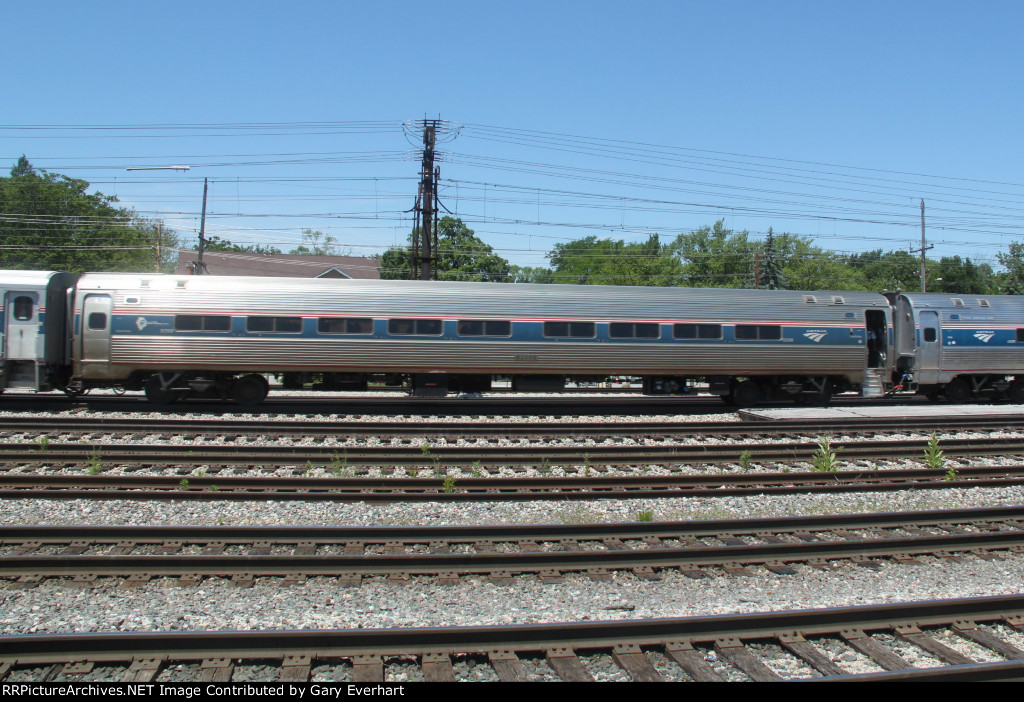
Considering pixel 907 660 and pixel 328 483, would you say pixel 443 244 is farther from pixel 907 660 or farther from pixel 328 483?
pixel 907 660

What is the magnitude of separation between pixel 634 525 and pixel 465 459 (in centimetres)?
428

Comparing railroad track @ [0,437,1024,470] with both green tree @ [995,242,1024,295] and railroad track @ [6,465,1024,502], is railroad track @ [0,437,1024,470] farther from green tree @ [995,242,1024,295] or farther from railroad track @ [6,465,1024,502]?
green tree @ [995,242,1024,295]

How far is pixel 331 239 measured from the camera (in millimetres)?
96625

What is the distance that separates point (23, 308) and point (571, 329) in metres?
13.2

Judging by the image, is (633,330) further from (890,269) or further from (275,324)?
(890,269)

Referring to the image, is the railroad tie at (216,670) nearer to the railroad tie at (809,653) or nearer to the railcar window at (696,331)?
the railroad tie at (809,653)

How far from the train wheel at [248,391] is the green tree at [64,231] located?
3996cm

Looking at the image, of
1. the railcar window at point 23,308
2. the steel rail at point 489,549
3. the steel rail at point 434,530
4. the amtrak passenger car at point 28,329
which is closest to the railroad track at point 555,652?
the steel rail at point 489,549

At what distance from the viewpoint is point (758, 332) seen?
1848 centimetres

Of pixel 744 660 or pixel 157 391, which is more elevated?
pixel 157 391

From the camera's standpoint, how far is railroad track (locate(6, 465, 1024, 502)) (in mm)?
8617

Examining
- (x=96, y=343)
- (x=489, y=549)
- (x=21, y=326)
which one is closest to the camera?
(x=489, y=549)

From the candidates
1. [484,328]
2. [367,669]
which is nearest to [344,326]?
[484,328]

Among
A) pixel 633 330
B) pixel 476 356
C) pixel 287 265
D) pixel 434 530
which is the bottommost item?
pixel 434 530
